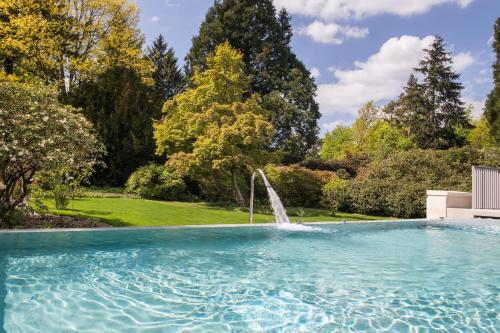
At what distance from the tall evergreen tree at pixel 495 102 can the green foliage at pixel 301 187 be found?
16092mm

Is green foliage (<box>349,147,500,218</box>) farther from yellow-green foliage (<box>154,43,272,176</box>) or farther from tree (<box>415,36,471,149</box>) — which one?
tree (<box>415,36,471,149</box>)

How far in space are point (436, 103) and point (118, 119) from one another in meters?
30.1

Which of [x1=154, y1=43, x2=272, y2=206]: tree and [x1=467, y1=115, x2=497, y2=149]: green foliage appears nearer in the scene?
[x1=154, y1=43, x2=272, y2=206]: tree

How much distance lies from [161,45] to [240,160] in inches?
1129

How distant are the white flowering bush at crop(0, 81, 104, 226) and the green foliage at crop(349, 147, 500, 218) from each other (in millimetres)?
12721

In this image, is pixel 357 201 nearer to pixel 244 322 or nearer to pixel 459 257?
pixel 459 257

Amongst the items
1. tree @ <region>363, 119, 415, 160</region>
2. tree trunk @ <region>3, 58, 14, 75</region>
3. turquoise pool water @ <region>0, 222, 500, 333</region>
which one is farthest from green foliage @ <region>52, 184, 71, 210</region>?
tree @ <region>363, 119, 415, 160</region>

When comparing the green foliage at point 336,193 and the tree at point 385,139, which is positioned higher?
the tree at point 385,139

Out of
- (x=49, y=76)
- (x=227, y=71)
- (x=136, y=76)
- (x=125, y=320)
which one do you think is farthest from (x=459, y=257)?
(x=49, y=76)

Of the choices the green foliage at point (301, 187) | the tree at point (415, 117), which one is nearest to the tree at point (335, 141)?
the tree at point (415, 117)

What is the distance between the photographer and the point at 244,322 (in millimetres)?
4840

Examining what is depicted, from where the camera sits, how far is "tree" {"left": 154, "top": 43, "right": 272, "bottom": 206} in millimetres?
18109

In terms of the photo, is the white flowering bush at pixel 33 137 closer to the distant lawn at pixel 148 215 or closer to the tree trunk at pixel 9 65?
the distant lawn at pixel 148 215

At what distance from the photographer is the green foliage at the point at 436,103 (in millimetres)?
Result: 38156
